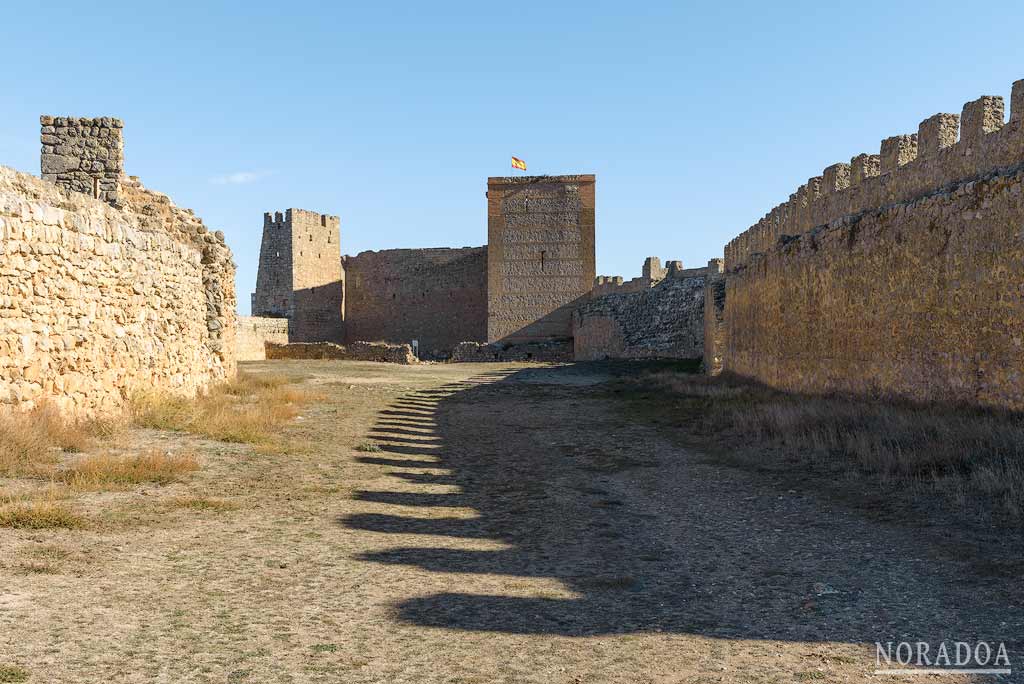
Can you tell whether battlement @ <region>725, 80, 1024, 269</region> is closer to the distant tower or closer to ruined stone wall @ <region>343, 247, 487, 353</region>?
ruined stone wall @ <region>343, 247, 487, 353</region>

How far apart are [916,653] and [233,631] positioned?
291cm

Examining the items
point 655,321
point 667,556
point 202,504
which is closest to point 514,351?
point 655,321

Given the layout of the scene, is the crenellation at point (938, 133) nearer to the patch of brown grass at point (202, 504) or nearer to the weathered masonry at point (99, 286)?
the patch of brown grass at point (202, 504)

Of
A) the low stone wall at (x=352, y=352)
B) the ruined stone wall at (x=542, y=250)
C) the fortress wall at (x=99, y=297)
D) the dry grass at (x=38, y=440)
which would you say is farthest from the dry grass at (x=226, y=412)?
the ruined stone wall at (x=542, y=250)

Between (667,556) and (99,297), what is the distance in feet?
23.5

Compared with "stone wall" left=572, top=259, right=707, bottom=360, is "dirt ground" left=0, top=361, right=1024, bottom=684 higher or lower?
lower

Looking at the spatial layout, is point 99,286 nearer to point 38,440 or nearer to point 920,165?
point 38,440

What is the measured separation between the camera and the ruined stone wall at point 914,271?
7867mm

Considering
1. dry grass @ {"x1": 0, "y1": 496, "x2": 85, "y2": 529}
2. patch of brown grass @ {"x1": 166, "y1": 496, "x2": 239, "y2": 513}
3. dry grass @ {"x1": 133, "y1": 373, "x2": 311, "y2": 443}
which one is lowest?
patch of brown grass @ {"x1": 166, "y1": 496, "x2": 239, "y2": 513}

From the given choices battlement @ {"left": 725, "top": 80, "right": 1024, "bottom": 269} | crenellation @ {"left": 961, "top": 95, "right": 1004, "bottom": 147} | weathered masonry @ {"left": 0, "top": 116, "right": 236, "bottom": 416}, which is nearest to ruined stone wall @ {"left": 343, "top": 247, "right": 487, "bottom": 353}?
weathered masonry @ {"left": 0, "top": 116, "right": 236, "bottom": 416}

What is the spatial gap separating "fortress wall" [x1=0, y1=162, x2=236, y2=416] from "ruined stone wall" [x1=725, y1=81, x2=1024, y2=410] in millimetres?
9052

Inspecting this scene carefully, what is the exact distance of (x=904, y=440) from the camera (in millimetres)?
7367

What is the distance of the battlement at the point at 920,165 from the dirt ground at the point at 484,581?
416cm

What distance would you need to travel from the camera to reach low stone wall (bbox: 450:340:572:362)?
36594 mm
